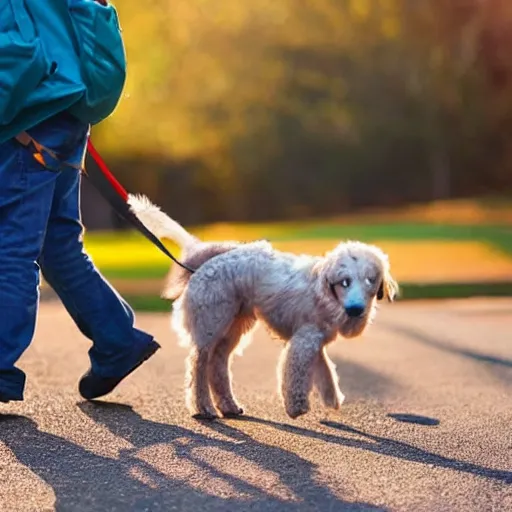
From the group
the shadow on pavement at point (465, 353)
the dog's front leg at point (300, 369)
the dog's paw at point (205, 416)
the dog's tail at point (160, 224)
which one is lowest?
the shadow on pavement at point (465, 353)

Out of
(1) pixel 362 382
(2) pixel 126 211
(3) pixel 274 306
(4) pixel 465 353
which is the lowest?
(4) pixel 465 353

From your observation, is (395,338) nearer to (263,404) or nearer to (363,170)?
(263,404)

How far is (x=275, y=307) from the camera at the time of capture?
5156mm

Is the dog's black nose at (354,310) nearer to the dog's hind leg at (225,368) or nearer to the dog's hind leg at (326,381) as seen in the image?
the dog's hind leg at (326,381)

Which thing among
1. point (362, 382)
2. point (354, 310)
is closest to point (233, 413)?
point (354, 310)

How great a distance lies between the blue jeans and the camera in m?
4.61

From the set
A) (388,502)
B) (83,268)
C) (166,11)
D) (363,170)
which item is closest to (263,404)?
(83,268)

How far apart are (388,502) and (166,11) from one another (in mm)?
22573

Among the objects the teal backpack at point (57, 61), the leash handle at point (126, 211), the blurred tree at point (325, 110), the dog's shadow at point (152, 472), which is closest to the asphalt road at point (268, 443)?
the dog's shadow at point (152, 472)

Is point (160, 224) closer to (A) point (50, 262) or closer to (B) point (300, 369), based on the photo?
(A) point (50, 262)

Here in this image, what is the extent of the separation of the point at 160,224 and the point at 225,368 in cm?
83

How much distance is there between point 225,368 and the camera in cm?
539

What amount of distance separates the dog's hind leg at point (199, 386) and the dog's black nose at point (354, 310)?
77 centimetres

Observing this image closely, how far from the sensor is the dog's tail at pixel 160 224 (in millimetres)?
5598
